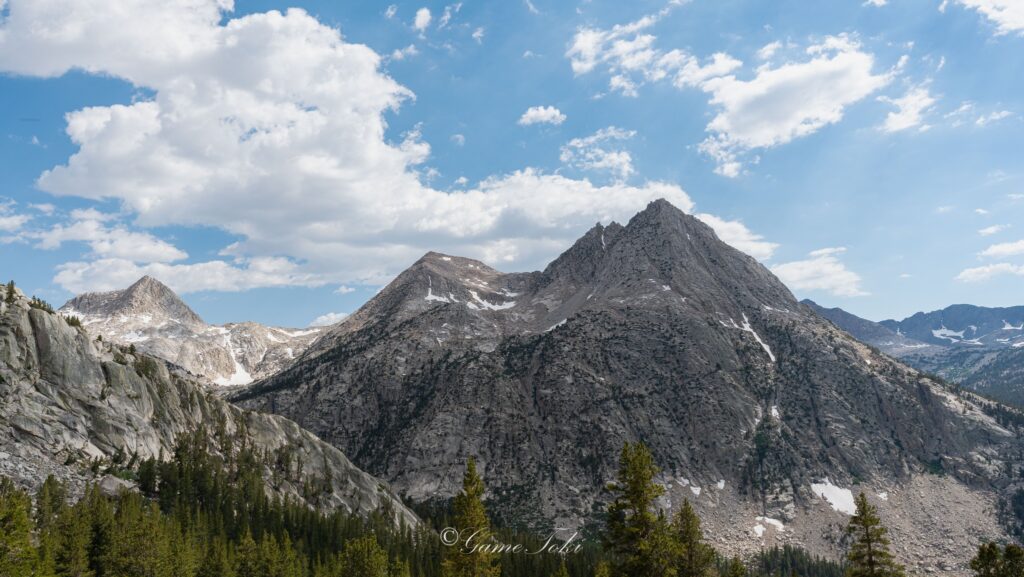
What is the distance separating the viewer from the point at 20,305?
354ft

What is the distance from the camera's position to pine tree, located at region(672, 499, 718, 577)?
42875 mm

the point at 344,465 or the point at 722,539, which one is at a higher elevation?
the point at 344,465

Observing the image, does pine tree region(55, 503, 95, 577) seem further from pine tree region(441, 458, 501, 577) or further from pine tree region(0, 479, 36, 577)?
pine tree region(441, 458, 501, 577)

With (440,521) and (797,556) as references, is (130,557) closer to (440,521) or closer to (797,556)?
(440,521)

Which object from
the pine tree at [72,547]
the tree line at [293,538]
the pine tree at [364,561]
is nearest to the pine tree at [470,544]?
the tree line at [293,538]

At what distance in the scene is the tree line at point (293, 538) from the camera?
38.1 meters

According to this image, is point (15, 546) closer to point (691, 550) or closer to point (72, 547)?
point (72, 547)

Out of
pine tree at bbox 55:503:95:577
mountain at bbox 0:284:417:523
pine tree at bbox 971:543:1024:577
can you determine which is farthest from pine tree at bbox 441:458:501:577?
mountain at bbox 0:284:417:523

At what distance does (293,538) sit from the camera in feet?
390

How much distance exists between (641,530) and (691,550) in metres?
10.1

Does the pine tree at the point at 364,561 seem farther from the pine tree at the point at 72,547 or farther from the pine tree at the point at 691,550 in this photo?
the pine tree at the point at 691,550

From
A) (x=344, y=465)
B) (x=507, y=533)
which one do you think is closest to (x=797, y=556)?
(x=507, y=533)

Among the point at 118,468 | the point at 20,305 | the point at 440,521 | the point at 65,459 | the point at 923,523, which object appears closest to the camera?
the point at 65,459

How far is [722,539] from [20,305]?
187 m
